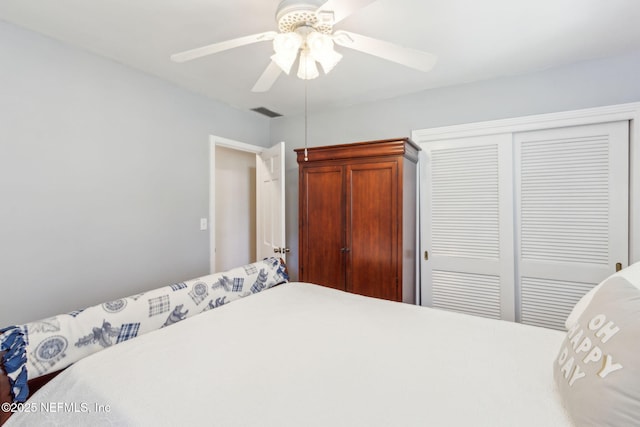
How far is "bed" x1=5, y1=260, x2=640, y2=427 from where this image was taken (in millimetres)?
770

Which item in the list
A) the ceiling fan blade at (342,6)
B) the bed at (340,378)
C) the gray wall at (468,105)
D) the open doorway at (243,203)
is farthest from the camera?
the open doorway at (243,203)

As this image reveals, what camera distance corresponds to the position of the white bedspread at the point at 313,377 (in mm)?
792

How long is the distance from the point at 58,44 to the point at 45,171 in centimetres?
83

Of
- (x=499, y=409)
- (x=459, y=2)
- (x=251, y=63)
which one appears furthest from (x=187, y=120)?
(x=499, y=409)

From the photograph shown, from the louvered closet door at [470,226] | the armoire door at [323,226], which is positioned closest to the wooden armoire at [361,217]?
the armoire door at [323,226]

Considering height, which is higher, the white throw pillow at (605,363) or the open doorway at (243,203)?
the open doorway at (243,203)

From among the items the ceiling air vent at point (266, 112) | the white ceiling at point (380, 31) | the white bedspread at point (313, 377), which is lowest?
the white bedspread at point (313, 377)

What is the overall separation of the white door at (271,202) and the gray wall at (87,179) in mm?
747

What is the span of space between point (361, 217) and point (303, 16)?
5.18ft

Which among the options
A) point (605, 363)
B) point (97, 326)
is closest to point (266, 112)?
point (97, 326)

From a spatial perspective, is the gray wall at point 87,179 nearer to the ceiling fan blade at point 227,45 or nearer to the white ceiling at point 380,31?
the white ceiling at point 380,31

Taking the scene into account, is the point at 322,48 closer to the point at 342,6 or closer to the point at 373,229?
the point at 342,6

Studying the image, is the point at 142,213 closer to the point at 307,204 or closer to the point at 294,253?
the point at 307,204

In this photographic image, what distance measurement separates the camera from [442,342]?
1.20 metres
